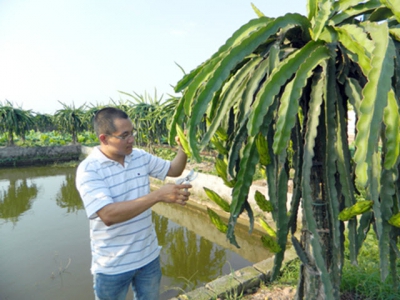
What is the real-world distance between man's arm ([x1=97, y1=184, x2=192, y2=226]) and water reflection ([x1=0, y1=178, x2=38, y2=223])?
4.91 metres

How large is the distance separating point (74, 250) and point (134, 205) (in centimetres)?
313

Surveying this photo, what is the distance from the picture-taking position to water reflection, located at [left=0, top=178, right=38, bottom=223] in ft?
18.5

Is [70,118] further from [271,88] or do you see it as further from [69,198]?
[271,88]

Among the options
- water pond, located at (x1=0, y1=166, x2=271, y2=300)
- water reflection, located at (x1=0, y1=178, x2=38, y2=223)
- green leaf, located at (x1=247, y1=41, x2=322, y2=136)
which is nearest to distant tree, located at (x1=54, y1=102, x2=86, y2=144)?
water reflection, located at (x1=0, y1=178, x2=38, y2=223)

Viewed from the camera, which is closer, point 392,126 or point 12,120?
point 392,126

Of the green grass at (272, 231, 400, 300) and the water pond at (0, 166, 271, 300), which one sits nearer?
the green grass at (272, 231, 400, 300)

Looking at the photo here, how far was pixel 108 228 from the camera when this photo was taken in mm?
1521

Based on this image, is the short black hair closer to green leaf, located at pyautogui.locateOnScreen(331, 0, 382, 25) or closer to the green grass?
green leaf, located at pyautogui.locateOnScreen(331, 0, 382, 25)

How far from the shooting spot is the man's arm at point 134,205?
1.35 m

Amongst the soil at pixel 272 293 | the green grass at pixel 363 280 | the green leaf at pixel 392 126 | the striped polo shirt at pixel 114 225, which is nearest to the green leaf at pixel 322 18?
the green leaf at pixel 392 126

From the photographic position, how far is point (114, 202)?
141 centimetres

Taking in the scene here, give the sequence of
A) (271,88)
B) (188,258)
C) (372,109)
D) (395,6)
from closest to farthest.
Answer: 1. (372,109)
2. (395,6)
3. (271,88)
4. (188,258)

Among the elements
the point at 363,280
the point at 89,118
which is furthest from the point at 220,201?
the point at 89,118

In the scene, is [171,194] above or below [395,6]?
below
